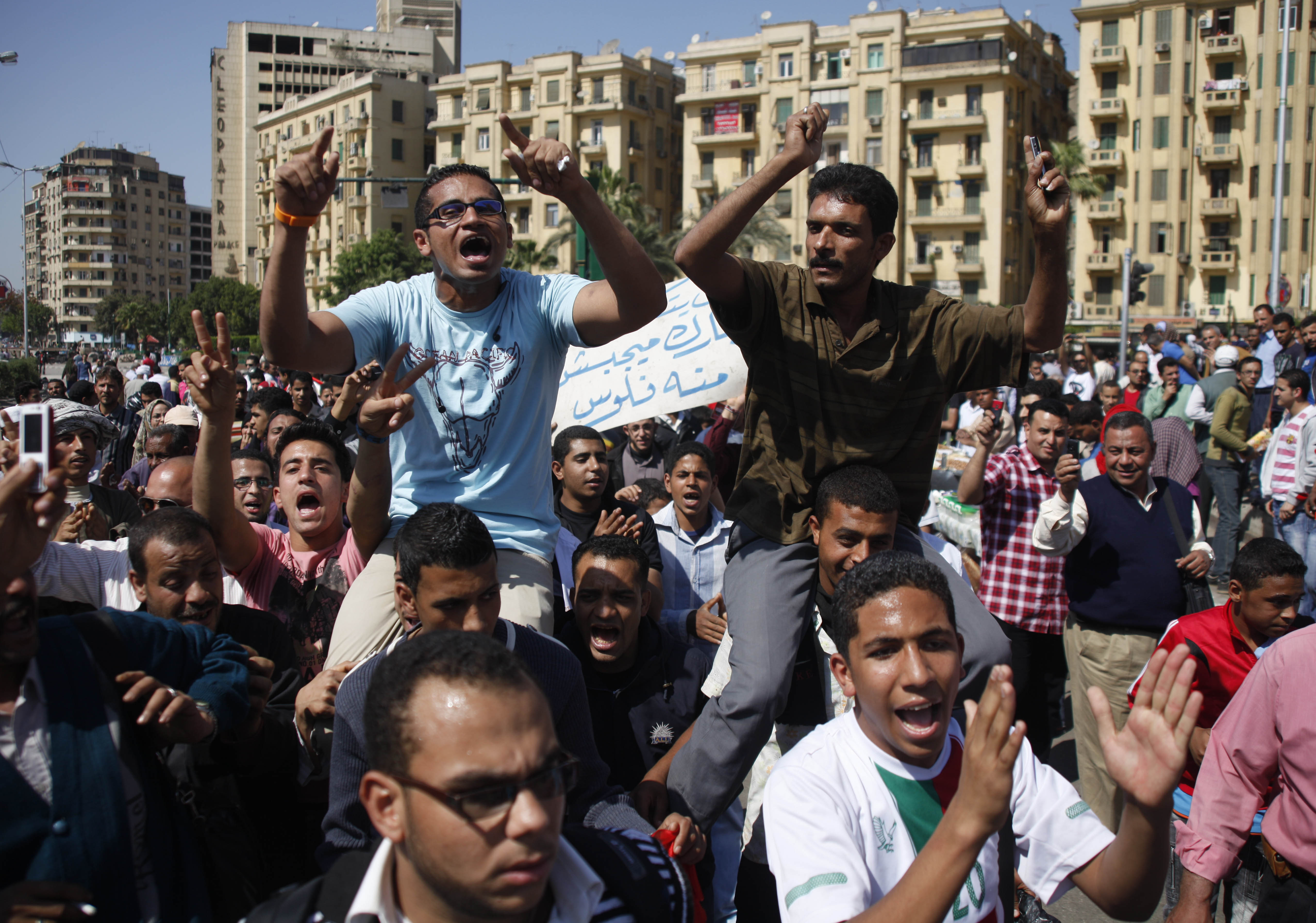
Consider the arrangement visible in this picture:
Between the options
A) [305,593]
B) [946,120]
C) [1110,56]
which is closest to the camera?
[305,593]

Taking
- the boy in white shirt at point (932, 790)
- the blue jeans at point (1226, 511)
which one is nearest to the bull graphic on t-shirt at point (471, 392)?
the boy in white shirt at point (932, 790)

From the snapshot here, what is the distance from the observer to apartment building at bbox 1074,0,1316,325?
5375 centimetres

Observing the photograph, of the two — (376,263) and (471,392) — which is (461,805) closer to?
(471,392)

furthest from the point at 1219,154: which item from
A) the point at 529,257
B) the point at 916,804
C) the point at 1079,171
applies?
the point at 916,804

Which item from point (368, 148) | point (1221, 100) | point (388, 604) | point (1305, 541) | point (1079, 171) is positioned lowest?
point (1305, 541)

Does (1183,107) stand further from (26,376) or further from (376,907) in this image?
(376,907)

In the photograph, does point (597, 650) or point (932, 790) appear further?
point (597, 650)

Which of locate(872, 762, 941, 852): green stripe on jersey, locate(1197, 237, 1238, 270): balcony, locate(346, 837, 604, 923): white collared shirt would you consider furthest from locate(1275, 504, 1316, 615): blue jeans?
locate(1197, 237, 1238, 270): balcony

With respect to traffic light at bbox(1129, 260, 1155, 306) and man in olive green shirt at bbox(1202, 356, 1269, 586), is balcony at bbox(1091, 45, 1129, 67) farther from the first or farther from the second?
man in olive green shirt at bbox(1202, 356, 1269, 586)

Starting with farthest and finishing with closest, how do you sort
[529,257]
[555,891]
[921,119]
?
[921,119]
[529,257]
[555,891]

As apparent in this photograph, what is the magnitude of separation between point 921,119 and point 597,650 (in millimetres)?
60842

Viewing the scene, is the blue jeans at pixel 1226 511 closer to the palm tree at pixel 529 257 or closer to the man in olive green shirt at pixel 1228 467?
the man in olive green shirt at pixel 1228 467

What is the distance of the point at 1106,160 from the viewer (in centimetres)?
5709

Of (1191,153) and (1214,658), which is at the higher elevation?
(1191,153)
